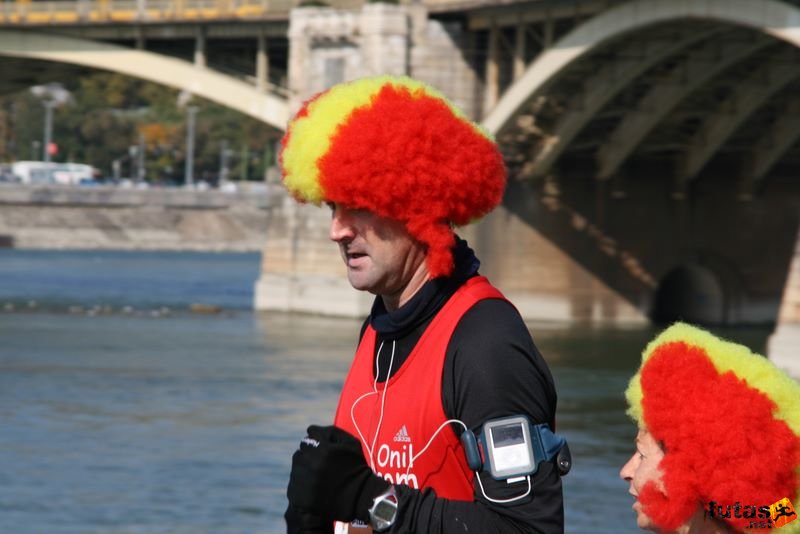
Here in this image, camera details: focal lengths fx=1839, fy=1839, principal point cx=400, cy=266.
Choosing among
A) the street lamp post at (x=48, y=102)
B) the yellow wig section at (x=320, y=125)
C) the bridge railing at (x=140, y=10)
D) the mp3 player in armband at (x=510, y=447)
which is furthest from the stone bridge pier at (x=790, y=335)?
the street lamp post at (x=48, y=102)

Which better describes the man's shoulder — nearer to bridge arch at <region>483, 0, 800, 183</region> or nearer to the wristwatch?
the wristwatch

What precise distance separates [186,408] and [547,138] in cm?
1238

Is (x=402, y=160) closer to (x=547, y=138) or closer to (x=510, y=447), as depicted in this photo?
(x=510, y=447)

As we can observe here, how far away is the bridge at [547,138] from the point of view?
30.1m

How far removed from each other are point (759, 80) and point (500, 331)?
26.1 m

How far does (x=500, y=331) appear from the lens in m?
3.03

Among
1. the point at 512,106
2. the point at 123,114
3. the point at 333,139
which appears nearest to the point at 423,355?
the point at 333,139

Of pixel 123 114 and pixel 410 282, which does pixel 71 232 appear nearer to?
pixel 123 114

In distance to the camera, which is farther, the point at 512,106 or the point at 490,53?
the point at 490,53

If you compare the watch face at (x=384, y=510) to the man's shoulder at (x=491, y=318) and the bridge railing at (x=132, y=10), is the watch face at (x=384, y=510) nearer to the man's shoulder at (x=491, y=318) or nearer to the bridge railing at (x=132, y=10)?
the man's shoulder at (x=491, y=318)

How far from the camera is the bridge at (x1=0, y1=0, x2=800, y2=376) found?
3009 centimetres

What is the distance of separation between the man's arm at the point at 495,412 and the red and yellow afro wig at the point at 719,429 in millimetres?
163

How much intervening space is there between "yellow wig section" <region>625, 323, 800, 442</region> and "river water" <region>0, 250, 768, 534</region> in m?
10.3

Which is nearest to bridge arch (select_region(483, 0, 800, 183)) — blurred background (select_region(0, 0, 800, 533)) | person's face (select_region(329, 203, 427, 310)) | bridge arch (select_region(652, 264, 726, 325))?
blurred background (select_region(0, 0, 800, 533))
